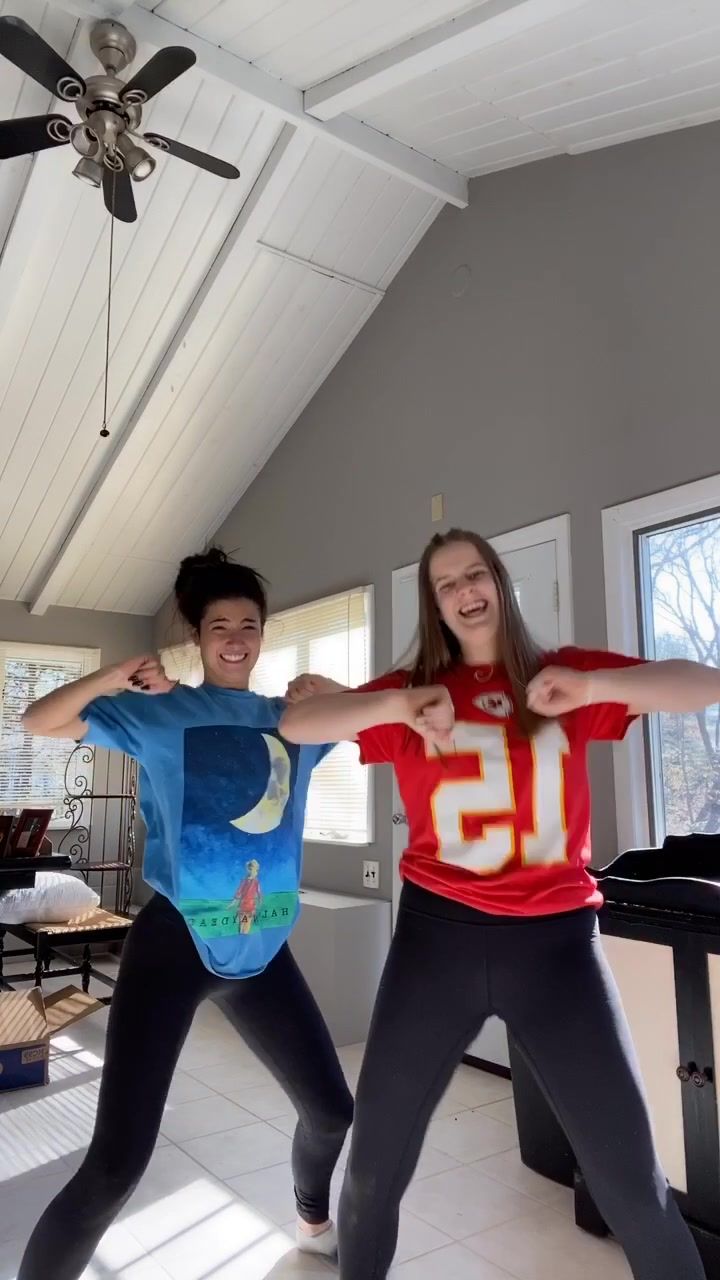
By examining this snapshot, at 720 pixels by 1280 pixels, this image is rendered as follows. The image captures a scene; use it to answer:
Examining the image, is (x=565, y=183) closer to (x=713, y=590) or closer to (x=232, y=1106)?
(x=713, y=590)

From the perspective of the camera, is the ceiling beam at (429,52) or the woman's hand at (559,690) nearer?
the woman's hand at (559,690)

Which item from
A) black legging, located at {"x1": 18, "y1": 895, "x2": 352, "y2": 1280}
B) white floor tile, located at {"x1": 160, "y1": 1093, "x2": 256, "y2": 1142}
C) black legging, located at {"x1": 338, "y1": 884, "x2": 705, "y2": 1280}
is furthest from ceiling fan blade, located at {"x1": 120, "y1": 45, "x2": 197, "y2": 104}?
white floor tile, located at {"x1": 160, "y1": 1093, "x2": 256, "y2": 1142}

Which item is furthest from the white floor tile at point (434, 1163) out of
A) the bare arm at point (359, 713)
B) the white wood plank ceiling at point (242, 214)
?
the white wood plank ceiling at point (242, 214)

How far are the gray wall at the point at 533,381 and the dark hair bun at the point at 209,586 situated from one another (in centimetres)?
180

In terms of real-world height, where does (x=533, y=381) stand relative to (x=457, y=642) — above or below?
above

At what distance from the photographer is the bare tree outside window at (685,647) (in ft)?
9.54

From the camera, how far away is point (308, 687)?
1.82 metres

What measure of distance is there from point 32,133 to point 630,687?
3.00 metres

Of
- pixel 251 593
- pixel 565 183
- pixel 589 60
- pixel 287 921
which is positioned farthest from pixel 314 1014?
pixel 565 183

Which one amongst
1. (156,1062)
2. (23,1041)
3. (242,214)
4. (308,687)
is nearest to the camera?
(156,1062)

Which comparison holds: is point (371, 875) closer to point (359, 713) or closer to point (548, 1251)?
point (548, 1251)

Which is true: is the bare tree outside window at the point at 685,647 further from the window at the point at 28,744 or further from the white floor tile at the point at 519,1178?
the window at the point at 28,744

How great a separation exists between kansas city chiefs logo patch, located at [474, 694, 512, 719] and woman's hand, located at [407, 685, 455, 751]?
3.9 inches

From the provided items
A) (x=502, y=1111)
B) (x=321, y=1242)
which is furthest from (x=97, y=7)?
(x=502, y=1111)
